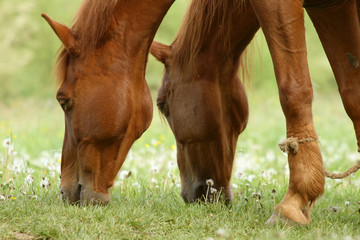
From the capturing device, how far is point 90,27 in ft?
11.2

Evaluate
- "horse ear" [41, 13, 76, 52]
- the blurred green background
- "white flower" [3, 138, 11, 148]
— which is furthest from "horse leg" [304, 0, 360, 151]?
the blurred green background

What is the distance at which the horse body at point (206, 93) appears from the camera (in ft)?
12.8

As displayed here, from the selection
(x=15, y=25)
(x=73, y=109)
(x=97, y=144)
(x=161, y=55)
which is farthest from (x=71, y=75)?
(x=15, y=25)

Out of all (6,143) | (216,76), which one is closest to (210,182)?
(216,76)

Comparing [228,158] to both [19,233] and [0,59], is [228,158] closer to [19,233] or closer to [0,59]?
[19,233]

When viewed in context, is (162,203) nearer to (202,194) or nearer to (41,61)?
(202,194)

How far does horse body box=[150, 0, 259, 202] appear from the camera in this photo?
3896 mm

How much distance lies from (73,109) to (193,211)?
3.24ft

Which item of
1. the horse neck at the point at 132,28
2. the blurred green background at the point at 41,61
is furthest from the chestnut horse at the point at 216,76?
the blurred green background at the point at 41,61

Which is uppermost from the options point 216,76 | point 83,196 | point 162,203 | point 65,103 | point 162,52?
point 162,52

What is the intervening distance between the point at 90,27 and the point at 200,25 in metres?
0.92

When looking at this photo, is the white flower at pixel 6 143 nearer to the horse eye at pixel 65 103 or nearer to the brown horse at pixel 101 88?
the brown horse at pixel 101 88

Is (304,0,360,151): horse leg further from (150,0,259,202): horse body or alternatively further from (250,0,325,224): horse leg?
(150,0,259,202): horse body

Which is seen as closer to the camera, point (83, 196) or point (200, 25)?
point (83, 196)
